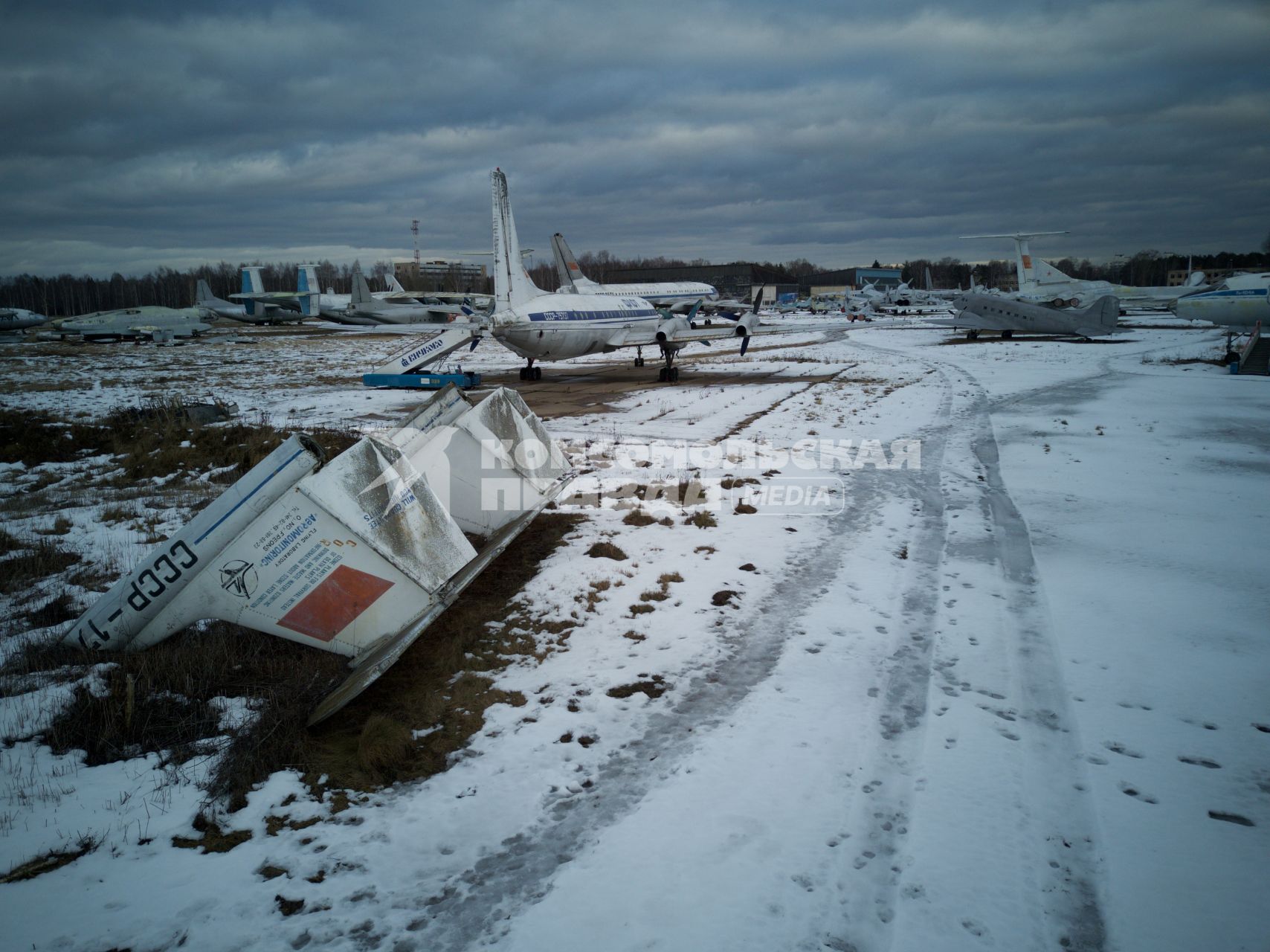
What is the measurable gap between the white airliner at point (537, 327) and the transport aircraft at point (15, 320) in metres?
64.0

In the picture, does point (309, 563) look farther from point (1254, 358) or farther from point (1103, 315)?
point (1103, 315)

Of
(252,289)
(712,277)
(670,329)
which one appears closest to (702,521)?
(670,329)

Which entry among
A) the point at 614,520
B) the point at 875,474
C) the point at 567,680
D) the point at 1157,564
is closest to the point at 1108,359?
the point at 875,474

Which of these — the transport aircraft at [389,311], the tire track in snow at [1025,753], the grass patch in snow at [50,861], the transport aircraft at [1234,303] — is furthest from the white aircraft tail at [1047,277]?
the grass patch in snow at [50,861]

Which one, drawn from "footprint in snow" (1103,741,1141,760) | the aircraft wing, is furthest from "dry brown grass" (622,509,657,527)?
the aircraft wing

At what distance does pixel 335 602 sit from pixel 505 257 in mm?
17693

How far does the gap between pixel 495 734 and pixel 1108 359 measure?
3048 cm

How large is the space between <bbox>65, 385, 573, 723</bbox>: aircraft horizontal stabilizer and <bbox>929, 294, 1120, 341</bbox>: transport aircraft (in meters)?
40.1

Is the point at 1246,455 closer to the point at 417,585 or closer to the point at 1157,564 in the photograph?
the point at 1157,564

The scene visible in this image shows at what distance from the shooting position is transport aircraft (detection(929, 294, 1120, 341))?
3494 cm

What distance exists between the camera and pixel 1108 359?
26.3m

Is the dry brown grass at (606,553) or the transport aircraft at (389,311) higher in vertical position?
the transport aircraft at (389,311)

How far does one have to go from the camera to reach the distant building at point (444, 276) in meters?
142

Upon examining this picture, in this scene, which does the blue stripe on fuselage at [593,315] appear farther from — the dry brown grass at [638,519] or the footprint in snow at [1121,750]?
the footprint in snow at [1121,750]
